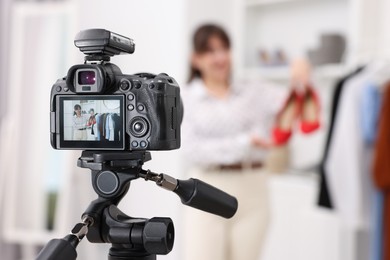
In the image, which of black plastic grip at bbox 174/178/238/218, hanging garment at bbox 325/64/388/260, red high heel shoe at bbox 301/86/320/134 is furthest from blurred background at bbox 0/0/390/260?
black plastic grip at bbox 174/178/238/218

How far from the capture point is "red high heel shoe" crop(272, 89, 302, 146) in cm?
208

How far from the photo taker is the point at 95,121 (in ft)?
1.87

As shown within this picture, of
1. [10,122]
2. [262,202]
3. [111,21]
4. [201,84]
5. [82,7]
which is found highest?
[82,7]

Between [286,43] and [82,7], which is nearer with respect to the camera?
[82,7]

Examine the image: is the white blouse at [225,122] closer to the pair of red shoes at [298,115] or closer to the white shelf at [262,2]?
the pair of red shoes at [298,115]

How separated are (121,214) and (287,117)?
1567 millimetres

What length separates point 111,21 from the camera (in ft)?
4.66

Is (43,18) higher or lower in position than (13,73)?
higher

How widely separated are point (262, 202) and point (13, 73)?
1.13 m

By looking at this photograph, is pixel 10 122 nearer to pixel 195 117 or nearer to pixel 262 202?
pixel 195 117

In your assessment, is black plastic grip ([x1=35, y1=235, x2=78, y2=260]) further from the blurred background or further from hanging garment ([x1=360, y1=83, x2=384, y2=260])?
hanging garment ([x1=360, y1=83, x2=384, y2=260])

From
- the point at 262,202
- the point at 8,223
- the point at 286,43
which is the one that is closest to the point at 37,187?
the point at 8,223

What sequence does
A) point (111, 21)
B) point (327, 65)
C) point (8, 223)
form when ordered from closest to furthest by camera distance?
point (111, 21), point (8, 223), point (327, 65)

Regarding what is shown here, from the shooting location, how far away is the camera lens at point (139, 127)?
0.57m
